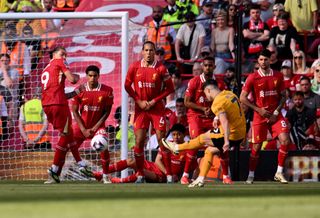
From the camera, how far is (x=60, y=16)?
15727mm

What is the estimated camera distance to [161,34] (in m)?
A: 17.7

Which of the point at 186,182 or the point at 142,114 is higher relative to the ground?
the point at 142,114

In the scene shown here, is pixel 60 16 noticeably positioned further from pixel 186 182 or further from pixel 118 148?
pixel 186 182

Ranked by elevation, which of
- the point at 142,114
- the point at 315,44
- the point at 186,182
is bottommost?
the point at 186,182

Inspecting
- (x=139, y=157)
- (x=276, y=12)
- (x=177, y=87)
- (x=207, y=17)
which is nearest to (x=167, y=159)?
(x=139, y=157)

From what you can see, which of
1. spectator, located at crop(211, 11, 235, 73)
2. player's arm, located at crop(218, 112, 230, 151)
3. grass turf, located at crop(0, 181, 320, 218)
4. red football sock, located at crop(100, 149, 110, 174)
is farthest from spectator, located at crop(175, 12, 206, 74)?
grass turf, located at crop(0, 181, 320, 218)

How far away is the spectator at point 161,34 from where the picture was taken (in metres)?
17.4

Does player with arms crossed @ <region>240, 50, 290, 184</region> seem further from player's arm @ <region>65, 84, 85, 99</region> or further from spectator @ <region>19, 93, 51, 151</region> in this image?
spectator @ <region>19, 93, 51, 151</region>

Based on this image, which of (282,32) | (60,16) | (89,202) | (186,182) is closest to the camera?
(89,202)

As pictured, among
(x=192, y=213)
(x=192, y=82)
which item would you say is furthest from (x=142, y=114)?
(x=192, y=213)

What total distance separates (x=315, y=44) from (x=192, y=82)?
3203 millimetres

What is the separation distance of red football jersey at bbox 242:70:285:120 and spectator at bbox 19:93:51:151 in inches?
141

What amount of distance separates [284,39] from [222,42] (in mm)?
1037

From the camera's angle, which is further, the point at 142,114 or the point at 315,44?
the point at 315,44
